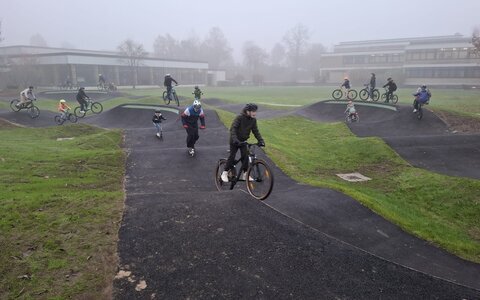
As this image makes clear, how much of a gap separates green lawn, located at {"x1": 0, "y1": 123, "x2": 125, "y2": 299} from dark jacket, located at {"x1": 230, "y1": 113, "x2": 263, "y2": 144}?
10.3 ft

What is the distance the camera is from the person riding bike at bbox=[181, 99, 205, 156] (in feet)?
44.5

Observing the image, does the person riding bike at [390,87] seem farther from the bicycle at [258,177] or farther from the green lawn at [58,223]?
the bicycle at [258,177]

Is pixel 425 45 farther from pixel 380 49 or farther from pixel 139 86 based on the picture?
pixel 139 86

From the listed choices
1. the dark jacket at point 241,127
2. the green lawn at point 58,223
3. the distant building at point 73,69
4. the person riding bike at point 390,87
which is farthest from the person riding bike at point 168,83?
the distant building at point 73,69

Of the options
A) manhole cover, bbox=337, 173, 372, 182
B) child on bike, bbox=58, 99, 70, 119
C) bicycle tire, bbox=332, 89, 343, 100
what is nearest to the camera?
manhole cover, bbox=337, 173, 372, 182

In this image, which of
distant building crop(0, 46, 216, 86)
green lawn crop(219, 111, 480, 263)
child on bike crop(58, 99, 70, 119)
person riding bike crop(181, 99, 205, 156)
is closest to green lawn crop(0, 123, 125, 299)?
person riding bike crop(181, 99, 205, 156)

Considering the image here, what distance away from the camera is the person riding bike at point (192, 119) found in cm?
1357

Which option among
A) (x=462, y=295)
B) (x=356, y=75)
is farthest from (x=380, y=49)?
(x=462, y=295)

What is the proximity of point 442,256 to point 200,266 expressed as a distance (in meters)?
6.09

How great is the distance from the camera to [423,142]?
1838cm

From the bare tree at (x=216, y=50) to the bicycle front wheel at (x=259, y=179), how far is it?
138255mm

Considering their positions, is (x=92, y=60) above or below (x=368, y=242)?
above

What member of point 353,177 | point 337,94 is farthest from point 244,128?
point 337,94

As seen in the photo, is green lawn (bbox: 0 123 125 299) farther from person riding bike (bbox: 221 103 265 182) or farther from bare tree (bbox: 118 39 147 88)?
bare tree (bbox: 118 39 147 88)
